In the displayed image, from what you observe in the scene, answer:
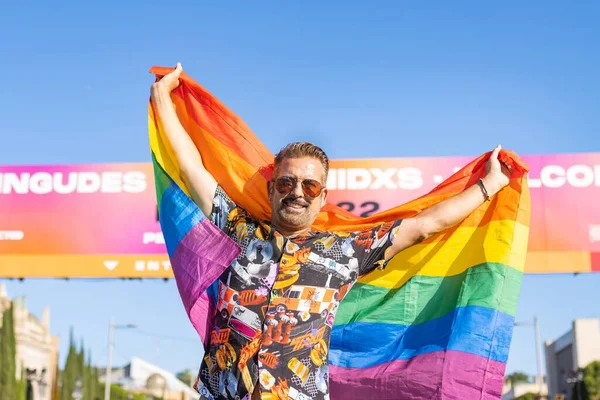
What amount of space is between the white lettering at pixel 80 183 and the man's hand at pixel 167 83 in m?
14.9

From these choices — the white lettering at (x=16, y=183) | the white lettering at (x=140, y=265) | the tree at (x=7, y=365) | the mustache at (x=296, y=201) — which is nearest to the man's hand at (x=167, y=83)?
the mustache at (x=296, y=201)

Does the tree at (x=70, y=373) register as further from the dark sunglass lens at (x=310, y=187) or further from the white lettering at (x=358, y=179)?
the dark sunglass lens at (x=310, y=187)

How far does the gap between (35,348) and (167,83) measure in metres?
40.4

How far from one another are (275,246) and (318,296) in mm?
295

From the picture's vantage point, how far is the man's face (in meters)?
3.88

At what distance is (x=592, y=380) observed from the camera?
129 feet

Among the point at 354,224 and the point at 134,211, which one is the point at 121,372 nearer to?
the point at 134,211

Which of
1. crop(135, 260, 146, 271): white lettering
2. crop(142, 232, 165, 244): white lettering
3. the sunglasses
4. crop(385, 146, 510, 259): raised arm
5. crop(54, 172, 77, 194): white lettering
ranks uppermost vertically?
crop(54, 172, 77, 194): white lettering

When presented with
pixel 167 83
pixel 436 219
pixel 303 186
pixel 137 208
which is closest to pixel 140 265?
pixel 137 208

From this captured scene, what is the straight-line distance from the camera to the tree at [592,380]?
38.7 meters

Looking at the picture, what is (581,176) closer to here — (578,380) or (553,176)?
(553,176)

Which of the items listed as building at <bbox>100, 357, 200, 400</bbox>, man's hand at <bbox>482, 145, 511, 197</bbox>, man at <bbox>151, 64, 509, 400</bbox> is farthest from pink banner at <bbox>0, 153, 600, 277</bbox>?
building at <bbox>100, 357, 200, 400</bbox>

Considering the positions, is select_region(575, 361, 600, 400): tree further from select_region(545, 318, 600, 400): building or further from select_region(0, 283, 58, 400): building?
select_region(0, 283, 58, 400): building

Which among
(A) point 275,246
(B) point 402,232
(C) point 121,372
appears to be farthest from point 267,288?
(C) point 121,372
